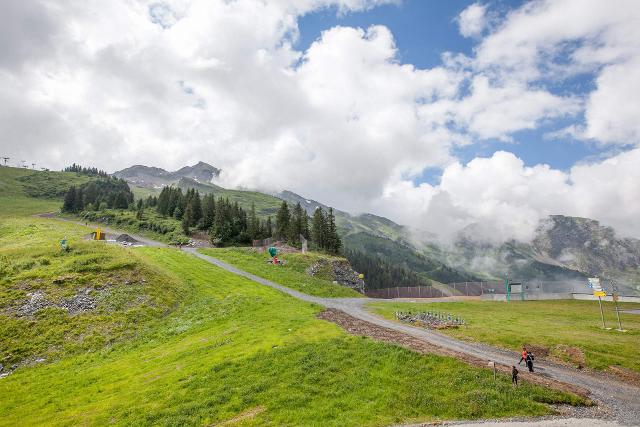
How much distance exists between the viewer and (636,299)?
210 ft

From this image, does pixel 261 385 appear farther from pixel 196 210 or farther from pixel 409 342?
pixel 196 210

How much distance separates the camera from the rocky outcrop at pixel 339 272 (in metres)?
84.0

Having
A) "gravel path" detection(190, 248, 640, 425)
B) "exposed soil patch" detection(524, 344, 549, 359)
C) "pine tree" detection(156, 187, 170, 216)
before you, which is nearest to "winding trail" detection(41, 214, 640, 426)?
"gravel path" detection(190, 248, 640, 425)

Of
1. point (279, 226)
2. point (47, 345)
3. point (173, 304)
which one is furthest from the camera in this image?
point (279, 226)

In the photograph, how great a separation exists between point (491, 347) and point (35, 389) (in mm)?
37505

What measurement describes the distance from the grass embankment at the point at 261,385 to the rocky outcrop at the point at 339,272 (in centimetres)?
4647

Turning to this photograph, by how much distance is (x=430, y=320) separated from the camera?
1735 inches

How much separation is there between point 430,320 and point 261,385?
26603 millimetres

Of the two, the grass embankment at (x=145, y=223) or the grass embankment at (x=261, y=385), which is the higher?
the grass embankment at (x=145, y=223)

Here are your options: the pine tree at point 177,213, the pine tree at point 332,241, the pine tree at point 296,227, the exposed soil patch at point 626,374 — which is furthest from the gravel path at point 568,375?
the pine tree at point 177,213

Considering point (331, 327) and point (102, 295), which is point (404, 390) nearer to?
point (331, 327)

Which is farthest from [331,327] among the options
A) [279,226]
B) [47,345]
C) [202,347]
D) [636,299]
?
[279,226]

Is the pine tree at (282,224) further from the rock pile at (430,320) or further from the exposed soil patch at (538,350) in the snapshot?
the exposed soil patch at (538,350)

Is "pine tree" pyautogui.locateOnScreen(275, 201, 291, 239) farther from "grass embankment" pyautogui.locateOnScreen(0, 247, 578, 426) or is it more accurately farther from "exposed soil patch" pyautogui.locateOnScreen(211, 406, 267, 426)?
"exposed soil patch" pyautogui.locateOnScreen(211, 406, 267, 426)
